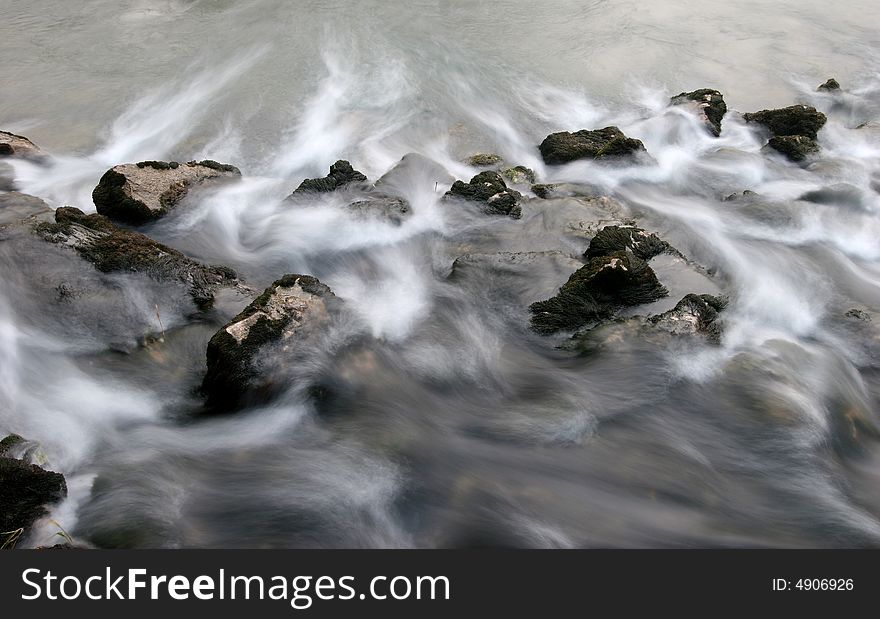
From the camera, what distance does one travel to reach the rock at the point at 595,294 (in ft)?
20.0

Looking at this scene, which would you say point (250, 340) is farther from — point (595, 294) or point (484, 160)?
point (484, 160)

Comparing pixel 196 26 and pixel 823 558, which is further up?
pixel 196 26

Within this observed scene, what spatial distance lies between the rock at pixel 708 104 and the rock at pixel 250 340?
7142 millimetres

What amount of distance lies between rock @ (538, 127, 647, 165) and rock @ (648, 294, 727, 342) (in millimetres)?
3334

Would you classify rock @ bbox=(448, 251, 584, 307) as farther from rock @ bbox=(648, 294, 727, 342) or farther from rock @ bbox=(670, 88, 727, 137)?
rock @ bbox=(670, 88, 727, 137)

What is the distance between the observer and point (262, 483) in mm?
4762

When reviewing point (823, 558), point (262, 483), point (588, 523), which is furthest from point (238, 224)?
point (823, 558)

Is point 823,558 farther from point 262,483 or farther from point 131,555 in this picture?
point 131,555

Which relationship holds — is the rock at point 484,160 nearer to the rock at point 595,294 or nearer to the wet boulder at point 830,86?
the rock at point 595,294

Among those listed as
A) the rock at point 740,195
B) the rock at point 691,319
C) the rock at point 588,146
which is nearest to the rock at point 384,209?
the rock at point 588,146

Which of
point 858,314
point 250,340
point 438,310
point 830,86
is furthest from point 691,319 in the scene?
point 830,86

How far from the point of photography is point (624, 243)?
684 centimetres

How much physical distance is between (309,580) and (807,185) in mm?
8071

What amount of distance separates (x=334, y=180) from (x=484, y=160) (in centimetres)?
218
